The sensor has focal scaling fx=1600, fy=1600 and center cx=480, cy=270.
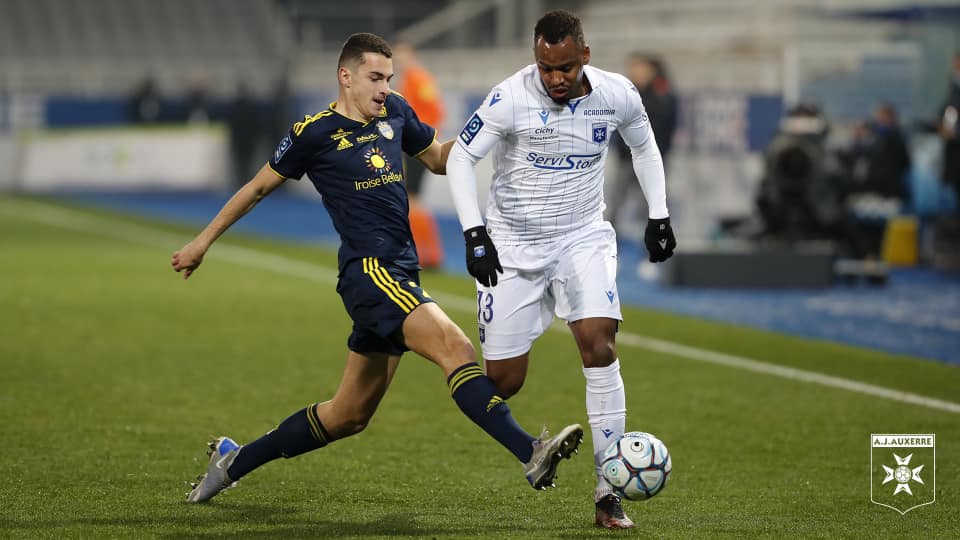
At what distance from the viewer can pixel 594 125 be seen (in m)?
6.17

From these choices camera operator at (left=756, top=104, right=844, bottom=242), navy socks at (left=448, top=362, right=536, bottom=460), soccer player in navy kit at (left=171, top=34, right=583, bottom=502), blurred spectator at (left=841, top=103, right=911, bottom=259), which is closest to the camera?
navy socks at (left=448, top=362, right=536, bottom=460)

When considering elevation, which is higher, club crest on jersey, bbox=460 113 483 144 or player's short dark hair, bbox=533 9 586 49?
player's short dark hair, bbox=533 9 586 49

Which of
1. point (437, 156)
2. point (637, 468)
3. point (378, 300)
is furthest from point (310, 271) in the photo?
point (637, 468)

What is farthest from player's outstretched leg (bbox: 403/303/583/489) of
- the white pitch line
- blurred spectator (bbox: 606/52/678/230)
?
blurred spectator (bbox: 606/52/678/230)

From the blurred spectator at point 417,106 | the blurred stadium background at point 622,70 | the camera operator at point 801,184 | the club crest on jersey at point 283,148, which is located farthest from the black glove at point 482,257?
the camera operator at point 801,184

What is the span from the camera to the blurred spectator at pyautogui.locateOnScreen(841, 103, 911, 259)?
17.6 meters

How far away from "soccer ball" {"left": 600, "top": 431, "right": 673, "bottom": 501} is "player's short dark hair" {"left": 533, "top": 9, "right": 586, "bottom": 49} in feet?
4.88

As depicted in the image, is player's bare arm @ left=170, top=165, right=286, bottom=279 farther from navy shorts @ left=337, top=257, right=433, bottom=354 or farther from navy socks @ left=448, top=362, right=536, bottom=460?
navy socks @ left=448, top=362, right=536, bottom=460

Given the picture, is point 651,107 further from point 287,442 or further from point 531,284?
point 287,442

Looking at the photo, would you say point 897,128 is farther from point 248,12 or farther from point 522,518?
point 248,12

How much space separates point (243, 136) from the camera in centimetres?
3241

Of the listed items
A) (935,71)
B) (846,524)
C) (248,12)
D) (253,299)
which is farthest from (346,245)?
(248,12)

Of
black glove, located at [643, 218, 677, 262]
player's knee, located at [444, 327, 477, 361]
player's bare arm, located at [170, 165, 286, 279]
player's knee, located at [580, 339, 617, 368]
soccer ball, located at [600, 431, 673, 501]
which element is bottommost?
soccer ball, located at [600, 431, 673, 501]

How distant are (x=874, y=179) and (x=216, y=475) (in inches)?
515
